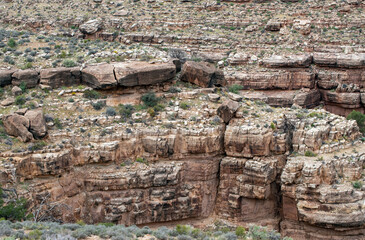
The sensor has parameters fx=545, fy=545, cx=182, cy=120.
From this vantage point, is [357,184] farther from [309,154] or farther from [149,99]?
[149,99]

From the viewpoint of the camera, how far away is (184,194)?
3291 centimetres

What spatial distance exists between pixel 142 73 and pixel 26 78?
23.6 feet

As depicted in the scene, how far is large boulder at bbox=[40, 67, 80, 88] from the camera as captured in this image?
3409 centimetres

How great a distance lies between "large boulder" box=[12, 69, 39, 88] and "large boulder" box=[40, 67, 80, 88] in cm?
43

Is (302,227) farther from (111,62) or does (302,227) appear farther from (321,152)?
(111,62)

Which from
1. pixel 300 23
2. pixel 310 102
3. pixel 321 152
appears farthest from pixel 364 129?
pixel 300 23

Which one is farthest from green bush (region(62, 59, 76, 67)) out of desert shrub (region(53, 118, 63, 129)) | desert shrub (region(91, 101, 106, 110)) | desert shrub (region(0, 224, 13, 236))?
desert shrub (region(0, 224, 13, 236))

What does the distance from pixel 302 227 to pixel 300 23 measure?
26691 mm

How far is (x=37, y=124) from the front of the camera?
100 feet

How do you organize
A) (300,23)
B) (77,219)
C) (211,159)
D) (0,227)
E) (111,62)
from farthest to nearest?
(300,23) < (111,62) < (211,159) < (77,219) < (0,227)

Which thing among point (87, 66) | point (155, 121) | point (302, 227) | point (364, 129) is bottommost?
point (302, 227)

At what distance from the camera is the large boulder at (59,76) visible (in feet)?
112

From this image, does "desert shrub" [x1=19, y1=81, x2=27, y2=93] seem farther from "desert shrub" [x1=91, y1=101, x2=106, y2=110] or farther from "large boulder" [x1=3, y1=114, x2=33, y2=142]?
"desert shrub" [x1=91, y1=101, x2=106, y2=110]

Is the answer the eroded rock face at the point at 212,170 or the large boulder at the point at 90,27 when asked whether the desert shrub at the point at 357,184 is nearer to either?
the eroded rock face at the point at 212,170
